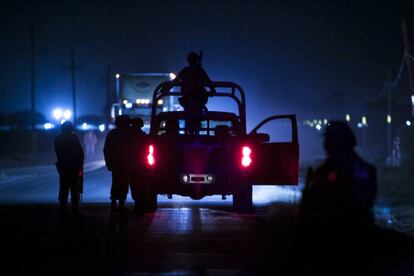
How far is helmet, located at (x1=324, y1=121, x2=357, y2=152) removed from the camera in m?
5.71

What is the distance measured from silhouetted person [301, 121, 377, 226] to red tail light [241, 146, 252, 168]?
7.10 meters

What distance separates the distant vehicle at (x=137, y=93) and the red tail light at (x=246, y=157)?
2074 cm

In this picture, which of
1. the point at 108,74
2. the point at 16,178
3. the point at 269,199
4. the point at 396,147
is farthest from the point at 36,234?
the point at 108,74

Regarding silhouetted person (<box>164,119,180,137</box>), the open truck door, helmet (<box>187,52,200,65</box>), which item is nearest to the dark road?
the open truck door

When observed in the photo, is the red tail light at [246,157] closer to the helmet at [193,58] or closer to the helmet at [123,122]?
the helmet at [123,122]

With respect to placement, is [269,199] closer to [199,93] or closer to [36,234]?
[199,93]

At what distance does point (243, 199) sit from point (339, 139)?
799cm

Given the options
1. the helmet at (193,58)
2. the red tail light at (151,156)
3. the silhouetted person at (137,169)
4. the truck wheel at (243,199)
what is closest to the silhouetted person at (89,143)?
the helmet at (193,58)

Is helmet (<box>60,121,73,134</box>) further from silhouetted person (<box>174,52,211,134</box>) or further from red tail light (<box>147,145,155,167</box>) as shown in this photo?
silhouetted person (<box>174,52,211,134</box>)

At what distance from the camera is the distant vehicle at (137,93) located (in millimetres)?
33688

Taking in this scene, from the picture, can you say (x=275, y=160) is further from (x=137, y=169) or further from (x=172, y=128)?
(x=137, y=169)

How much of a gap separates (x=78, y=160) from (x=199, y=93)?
279 cm

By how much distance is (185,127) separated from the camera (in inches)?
572

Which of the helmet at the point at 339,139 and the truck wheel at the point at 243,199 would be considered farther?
the truck wheel at the point at 243,199
